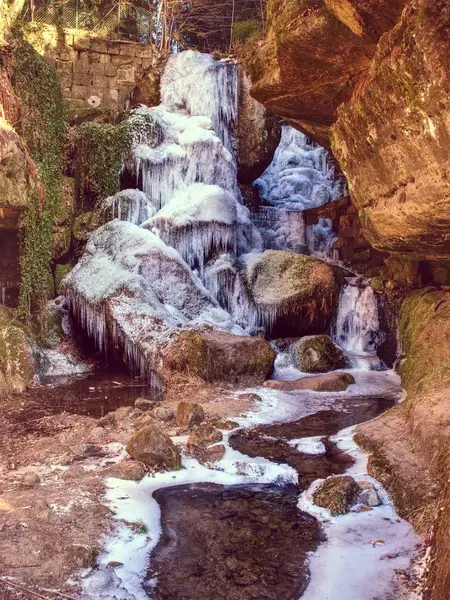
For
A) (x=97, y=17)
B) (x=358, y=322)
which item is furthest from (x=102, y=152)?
(x=97, y=17)

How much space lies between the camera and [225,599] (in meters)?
2.82

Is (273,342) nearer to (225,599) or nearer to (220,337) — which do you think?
(220,337)

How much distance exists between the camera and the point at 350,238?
12.5 meters

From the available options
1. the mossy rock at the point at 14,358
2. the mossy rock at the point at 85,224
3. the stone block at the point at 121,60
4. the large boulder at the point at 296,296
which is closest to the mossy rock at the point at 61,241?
the mossy rock at the point at 85,224

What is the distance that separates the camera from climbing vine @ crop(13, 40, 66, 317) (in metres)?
9.54

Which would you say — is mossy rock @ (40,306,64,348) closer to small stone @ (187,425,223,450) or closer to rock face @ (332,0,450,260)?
small stone @ (187,425,223,450)

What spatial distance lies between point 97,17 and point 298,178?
7.50 m

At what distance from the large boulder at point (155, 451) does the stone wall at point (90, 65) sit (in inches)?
449

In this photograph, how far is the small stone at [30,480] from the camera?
13.0 ft

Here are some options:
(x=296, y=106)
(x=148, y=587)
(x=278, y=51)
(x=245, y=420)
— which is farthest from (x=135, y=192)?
(x=148, y=587)

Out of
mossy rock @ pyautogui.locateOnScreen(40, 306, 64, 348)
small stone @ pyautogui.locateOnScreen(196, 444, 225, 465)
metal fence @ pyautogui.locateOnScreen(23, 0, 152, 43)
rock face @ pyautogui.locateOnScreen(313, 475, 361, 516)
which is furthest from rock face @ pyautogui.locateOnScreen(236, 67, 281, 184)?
rock face @ pyautogui.locateOnScreen(313, 475, 361, 516)

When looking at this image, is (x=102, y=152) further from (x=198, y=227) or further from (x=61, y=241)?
(x=198, y=227)

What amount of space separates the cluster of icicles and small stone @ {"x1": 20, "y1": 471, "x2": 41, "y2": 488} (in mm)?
4132

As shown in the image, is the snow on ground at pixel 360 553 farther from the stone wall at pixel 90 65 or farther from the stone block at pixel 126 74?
the stone block at pixel 126 74
